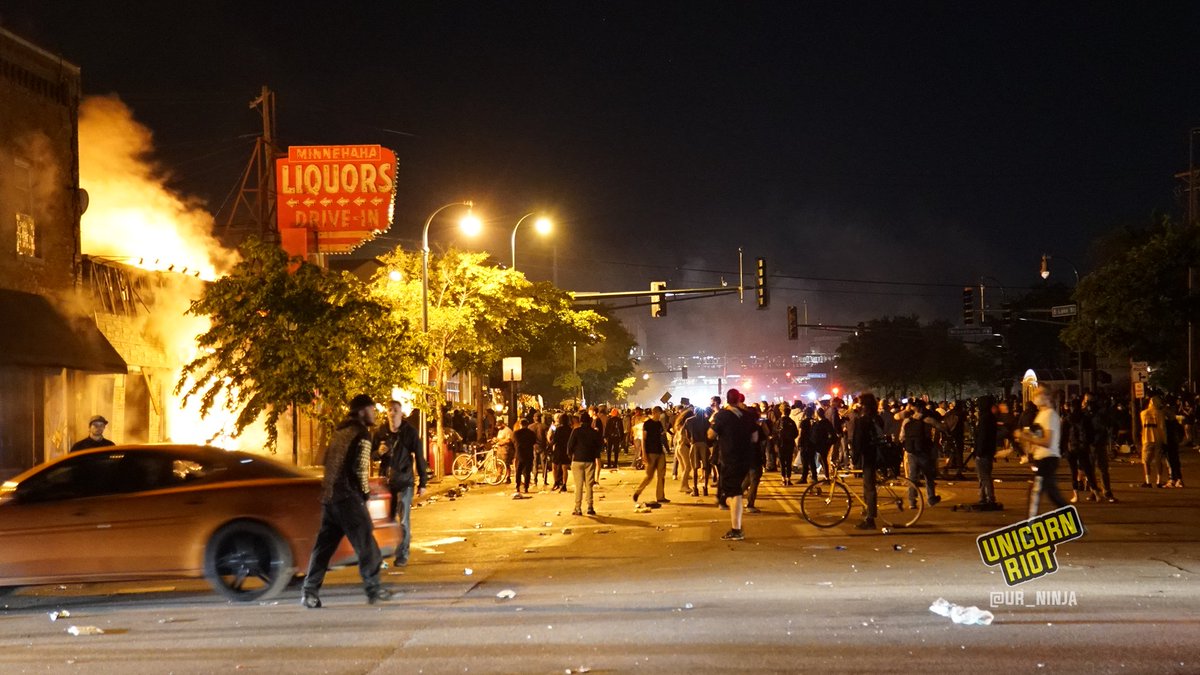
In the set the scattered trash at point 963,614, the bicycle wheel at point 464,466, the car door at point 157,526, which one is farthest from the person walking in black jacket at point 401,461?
the bicycle wheel at point 464,466

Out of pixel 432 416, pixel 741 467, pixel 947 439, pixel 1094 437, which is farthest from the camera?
pixel 432 416

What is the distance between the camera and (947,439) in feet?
86.3

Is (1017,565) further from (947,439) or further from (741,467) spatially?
(947,439)

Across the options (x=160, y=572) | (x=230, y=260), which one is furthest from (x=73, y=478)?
(x=230, y=260)

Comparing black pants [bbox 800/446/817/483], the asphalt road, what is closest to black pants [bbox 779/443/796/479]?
black pants [bbox 800/446/817/483]

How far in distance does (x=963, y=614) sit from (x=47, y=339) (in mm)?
17780

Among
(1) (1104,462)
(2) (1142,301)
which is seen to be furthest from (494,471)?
(2) (1142,301)

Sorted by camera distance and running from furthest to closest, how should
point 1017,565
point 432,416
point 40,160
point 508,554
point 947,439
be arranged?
point 432,416 → point 947,439 → point 40,160 → point 508,554 → point 1017,565

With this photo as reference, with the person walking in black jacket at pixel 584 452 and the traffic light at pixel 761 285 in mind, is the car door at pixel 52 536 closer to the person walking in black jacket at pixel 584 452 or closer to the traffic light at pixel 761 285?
the person walking in black jacket at pixel 584 452

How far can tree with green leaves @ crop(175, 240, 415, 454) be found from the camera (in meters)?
21.9

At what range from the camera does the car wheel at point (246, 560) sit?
35.0 feet

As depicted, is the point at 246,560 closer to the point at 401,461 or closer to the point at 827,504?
the point at 401,461

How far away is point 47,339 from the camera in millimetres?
21562

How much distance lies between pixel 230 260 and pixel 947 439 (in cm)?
1830
